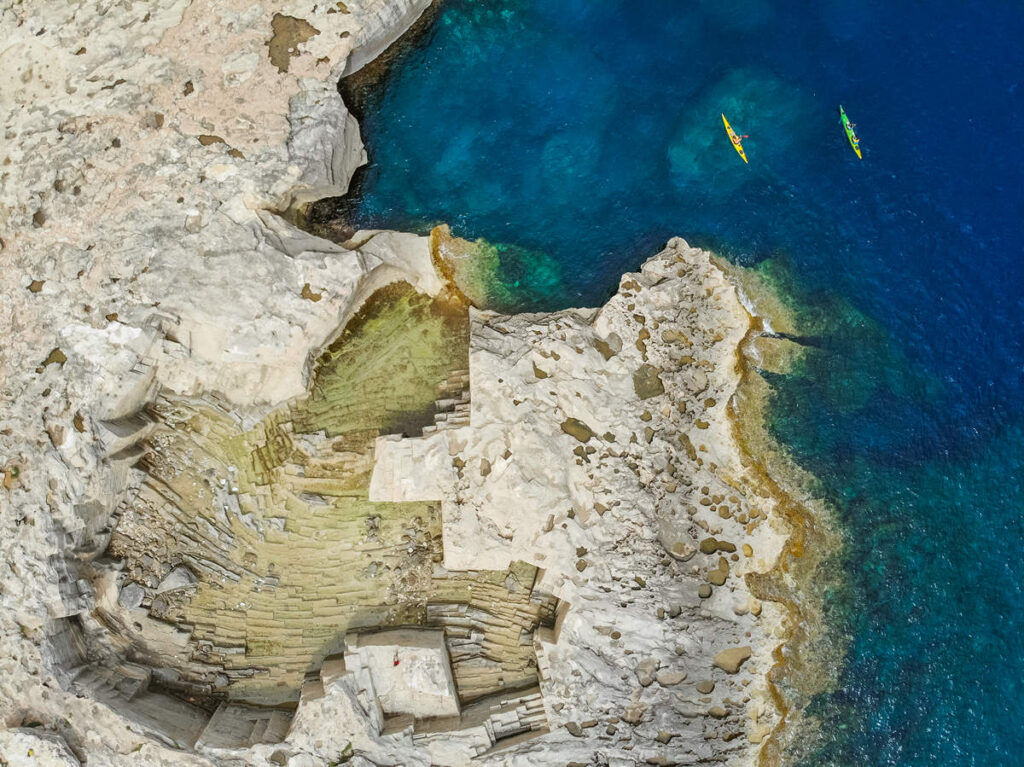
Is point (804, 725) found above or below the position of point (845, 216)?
below

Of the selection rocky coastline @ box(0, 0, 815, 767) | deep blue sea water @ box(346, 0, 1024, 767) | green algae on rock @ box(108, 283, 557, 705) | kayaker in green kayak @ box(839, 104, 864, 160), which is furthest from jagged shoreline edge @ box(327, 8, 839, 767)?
green algae on rock @ box(108, 283, 557, 705)

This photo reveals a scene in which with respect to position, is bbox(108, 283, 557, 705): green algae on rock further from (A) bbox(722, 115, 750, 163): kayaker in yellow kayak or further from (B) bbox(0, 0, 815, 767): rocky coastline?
(A) bbox(722, 115, 750, 163): kayaker in yellow kayak

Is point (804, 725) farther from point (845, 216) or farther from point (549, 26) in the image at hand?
point (549, 26)

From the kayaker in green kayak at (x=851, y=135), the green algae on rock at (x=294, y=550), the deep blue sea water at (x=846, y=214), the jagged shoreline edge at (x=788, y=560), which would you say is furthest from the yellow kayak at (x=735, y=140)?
the green algae on rock at (x=294, y=550)

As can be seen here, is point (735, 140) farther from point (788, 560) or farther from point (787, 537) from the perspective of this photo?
point (788, 560)

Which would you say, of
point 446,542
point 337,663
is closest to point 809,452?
point 446,542
